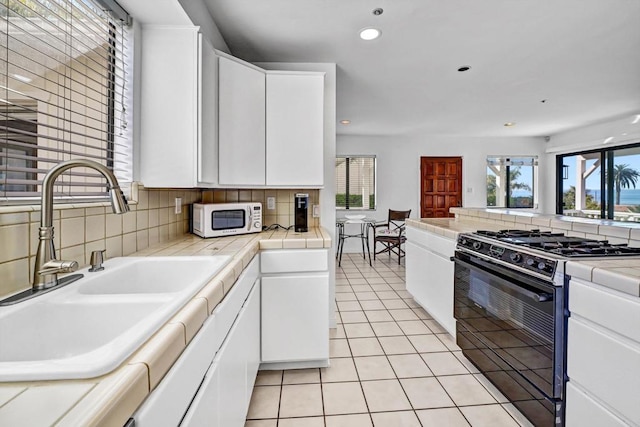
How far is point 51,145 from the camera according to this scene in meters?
1.25

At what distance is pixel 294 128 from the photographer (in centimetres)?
236

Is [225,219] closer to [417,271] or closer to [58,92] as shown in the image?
[58,92]

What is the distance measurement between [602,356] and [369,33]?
2272 mm

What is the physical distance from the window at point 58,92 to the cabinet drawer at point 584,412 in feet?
6.94

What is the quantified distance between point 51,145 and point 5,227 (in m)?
0.48

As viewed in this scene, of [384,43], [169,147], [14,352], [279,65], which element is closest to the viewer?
[14,352]

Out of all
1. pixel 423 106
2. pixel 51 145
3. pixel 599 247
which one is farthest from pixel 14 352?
pixel 423 106

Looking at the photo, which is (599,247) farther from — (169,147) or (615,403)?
(169,147)

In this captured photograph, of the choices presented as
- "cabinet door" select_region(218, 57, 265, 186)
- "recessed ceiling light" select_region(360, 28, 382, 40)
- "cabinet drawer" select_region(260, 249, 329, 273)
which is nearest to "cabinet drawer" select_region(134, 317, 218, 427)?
"cabinet drawer" select_region(260, 249, 329, 273)

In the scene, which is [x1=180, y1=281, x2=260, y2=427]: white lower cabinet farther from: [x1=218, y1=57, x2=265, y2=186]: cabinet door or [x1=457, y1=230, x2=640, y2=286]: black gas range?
[x1=457, y1=230, x2=640, y2=286]: black gas range

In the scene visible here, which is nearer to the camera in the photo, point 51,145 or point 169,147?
point 51,145

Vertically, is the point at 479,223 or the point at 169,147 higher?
the point at 169,147

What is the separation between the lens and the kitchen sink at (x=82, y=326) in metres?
0.51

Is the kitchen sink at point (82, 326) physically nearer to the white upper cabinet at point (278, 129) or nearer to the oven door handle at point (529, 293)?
the white upper cabinet at point (278, 129)
